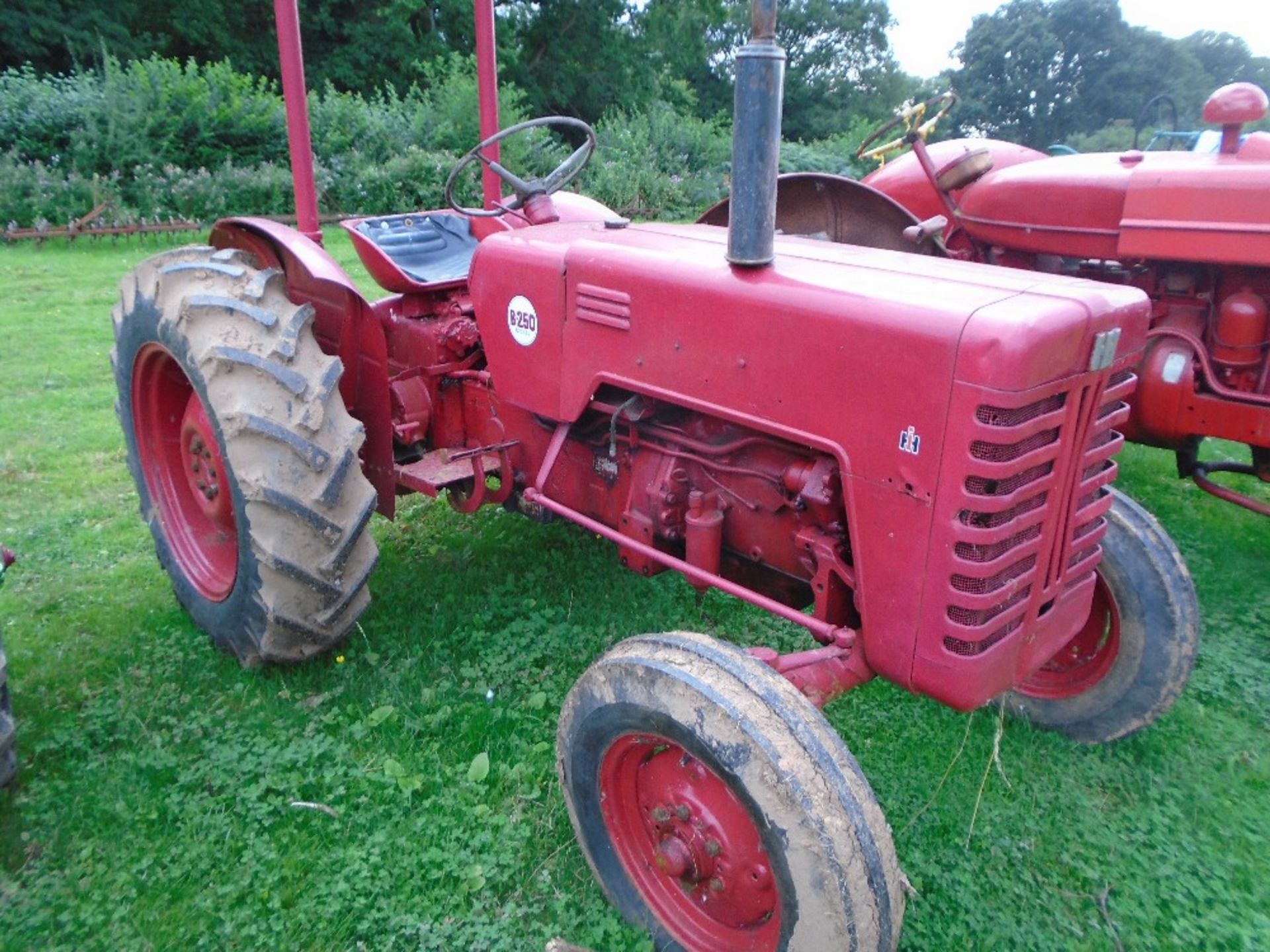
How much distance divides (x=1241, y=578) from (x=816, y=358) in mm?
3055

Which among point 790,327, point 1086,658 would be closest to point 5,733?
point 790,327

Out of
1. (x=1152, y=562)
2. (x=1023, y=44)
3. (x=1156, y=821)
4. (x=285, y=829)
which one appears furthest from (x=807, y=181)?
(x=1023, y=44)

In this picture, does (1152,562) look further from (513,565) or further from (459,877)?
(513,565)

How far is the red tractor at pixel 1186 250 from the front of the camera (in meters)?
3.72

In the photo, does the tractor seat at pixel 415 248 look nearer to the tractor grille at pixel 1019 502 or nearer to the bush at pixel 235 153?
the tractor grille at pixel 1019 502

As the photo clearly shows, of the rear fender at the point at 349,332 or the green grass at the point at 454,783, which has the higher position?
the rear fender at the point at 349,332

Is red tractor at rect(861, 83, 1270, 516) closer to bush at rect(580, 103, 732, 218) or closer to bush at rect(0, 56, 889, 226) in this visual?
bush at rect(0, 56, 889, 226)

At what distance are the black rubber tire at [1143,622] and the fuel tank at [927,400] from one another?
48cm

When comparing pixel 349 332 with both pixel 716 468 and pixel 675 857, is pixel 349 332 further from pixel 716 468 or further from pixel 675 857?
pixel 675 857

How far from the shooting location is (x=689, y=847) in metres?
2.04

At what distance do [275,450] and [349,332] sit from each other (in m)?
0.59

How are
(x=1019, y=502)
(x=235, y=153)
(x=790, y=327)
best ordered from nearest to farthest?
(x=1019, y=502) < (x=790, y=327) < (x=235, y=153)

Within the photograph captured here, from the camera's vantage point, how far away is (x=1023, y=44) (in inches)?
1115

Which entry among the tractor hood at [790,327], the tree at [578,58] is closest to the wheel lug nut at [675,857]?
the tractor hood at [790,327]
